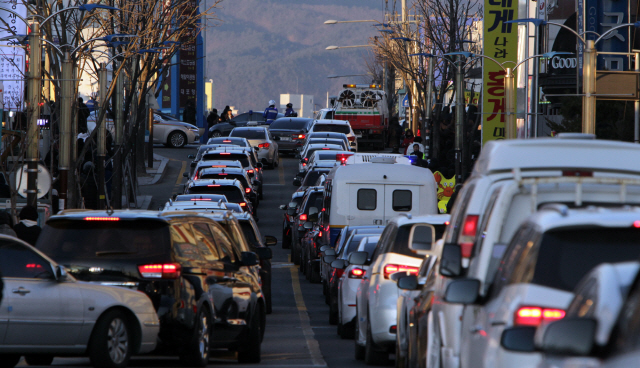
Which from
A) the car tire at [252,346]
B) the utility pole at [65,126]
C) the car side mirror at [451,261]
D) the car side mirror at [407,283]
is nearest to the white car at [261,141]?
the utility pole at [65,126]

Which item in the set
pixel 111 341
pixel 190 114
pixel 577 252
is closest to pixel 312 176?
pixel 111 341

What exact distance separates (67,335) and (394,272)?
333 cm

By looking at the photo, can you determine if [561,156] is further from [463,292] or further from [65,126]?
[65,126]

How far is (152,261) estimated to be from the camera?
9.80m

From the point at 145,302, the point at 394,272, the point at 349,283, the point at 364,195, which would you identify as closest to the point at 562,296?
the point at 145,302

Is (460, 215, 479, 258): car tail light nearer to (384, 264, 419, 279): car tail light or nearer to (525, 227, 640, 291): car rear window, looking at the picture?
(525, 227, 640, 291): car rear window

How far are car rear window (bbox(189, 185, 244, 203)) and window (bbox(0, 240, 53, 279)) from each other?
17.6m

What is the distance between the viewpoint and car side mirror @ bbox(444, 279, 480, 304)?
5.80m

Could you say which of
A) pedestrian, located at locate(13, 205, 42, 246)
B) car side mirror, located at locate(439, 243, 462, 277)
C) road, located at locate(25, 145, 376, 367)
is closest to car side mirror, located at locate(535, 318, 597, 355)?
car side mirror, located at locate(439, 243, 462, 277)

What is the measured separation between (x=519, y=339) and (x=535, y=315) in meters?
0.28

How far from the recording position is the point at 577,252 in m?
5.30

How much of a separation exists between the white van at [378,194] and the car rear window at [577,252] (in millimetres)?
14763

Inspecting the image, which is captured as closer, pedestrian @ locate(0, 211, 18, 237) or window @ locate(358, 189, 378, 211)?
pedestrian @ locate(0, 211, 18, 237)

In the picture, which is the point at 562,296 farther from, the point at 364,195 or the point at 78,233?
the point at 364,195
